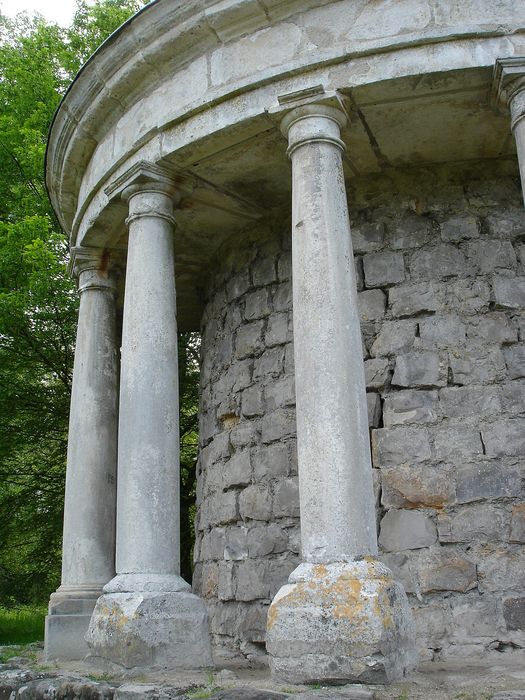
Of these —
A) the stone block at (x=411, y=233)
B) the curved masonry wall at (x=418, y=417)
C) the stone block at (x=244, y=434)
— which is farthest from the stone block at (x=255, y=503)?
the stone block at (x=411, y=233)

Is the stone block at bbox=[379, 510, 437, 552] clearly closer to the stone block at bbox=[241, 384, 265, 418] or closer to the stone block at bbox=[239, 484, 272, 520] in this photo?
the stone block at bbox=[239, 484, 272, 520]

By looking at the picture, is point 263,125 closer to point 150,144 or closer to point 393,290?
point 150,144

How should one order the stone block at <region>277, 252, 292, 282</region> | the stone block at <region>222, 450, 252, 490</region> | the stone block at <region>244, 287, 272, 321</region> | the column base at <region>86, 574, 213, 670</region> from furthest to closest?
the stone block at <region>244, 287, 272, 321</region> < the stone block at <region>277, 252, 292, 282</region> < the stone block at <region>222, 450, 252, 490</region> < the column base at <region>86, 574, 213, 670</region>

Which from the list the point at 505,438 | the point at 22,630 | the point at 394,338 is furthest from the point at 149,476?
the point at 22,630

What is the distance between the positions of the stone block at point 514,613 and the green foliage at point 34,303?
8.11m

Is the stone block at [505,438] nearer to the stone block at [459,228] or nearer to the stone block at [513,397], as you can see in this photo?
the stone block at [513,397]

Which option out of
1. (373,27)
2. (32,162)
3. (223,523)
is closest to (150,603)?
(223,523)

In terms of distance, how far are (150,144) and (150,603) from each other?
4.15 meters

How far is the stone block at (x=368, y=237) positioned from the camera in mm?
7418

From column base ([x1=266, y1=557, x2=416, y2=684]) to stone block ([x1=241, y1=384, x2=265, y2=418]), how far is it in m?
3.07

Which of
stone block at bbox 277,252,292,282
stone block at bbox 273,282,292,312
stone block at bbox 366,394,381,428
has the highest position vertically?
stone block at bbox 277,252,292,282

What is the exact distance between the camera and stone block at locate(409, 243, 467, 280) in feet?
23.5

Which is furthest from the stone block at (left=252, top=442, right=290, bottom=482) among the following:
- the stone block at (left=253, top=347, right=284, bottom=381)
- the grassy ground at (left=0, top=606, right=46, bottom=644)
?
the grassy ground at (left=0, top=606, right=46, bottom=644)

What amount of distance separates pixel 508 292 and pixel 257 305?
2699 mm
